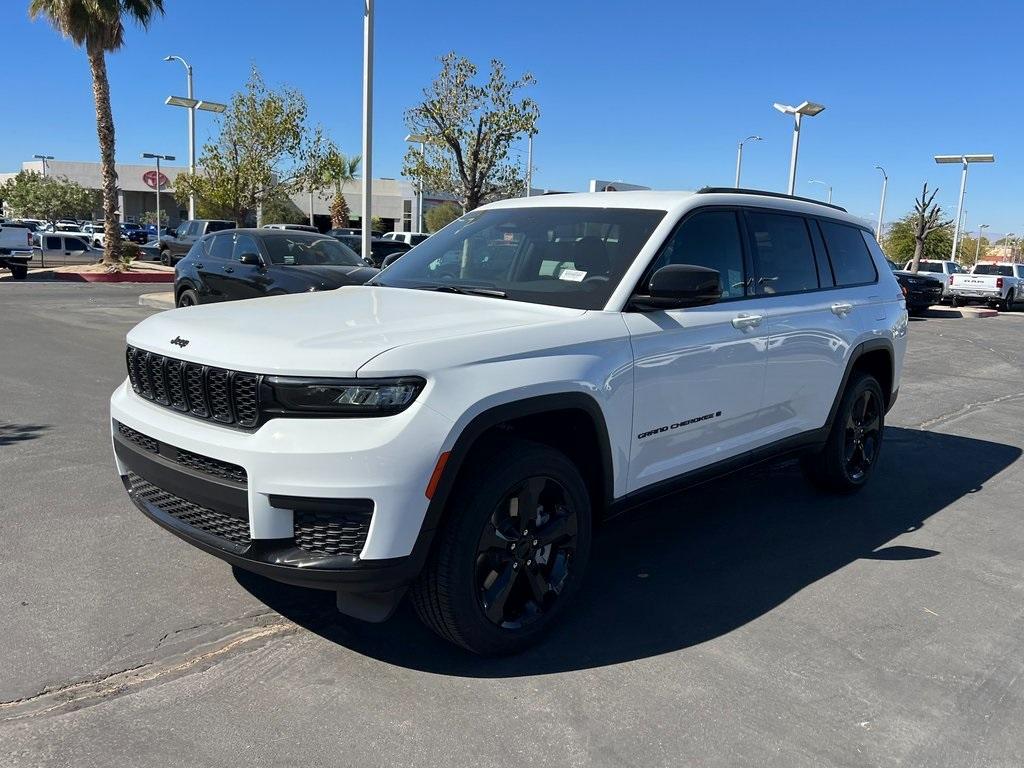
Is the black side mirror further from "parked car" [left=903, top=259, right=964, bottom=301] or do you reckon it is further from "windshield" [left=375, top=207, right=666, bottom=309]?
"parked car" [left=903, top=259, right=964, bottom=301]

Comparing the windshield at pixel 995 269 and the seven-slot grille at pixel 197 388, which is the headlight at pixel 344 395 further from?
the windshield at pixel 995 269

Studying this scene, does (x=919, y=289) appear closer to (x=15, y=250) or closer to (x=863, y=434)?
(x=863, y=434)

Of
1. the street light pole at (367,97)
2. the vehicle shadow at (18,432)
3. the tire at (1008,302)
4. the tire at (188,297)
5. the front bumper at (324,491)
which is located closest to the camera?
the front bumper at (324,491)

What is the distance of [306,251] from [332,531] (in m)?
9.43

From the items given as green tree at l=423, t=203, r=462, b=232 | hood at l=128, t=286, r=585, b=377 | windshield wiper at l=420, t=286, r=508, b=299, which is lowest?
hood at l=128, t=286, r=585, b=377

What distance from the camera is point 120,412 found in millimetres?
3463

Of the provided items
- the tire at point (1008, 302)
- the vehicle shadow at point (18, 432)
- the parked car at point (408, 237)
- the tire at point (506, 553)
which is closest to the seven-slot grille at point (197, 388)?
the tire at point (506, 553)

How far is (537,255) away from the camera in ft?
13.6

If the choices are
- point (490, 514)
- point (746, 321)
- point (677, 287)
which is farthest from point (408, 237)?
point (490, 514)

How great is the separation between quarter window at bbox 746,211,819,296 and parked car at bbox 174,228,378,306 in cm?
634

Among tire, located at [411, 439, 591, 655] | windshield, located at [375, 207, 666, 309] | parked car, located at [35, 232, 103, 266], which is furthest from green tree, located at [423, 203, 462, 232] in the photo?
tire, located at [411, 439, 591, 655]

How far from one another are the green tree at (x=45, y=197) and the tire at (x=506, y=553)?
67128 millimetres

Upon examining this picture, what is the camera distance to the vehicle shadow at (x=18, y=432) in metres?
6.01

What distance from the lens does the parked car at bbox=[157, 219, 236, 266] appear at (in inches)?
1147
